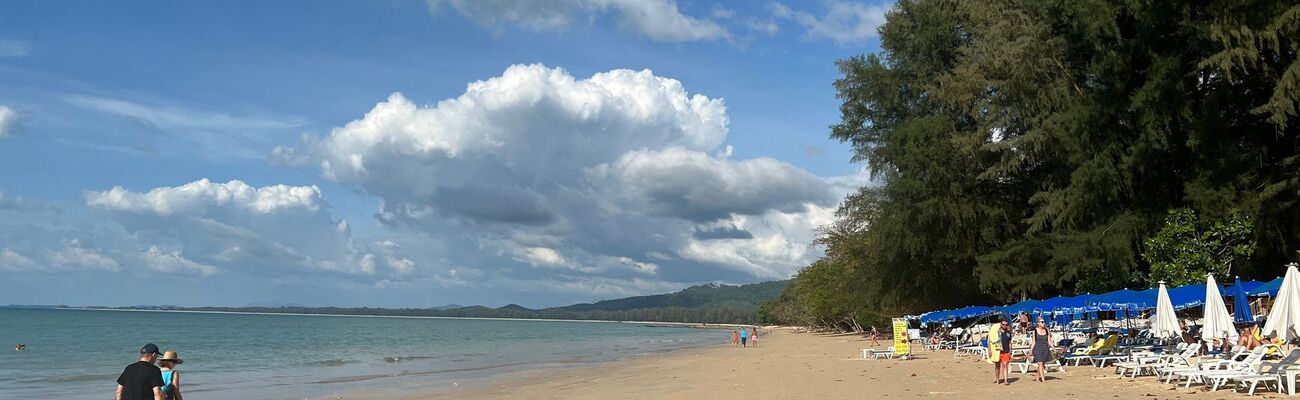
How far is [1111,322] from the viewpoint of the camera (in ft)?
103

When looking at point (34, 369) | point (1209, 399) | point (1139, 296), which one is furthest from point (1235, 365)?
point (34, 369)

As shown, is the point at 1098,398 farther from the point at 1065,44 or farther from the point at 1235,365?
the point at 1065,44

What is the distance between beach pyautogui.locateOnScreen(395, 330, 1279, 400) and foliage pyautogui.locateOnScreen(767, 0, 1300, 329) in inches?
183

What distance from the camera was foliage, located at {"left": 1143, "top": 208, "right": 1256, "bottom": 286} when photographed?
2000 cm

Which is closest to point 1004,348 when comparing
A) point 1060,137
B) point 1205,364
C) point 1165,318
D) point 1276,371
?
point 1205,364

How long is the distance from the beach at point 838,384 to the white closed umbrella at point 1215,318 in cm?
122

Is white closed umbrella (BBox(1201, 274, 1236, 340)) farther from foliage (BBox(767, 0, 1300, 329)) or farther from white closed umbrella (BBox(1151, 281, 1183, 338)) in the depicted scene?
foliage (BBox(767, 0, 1300, 329))

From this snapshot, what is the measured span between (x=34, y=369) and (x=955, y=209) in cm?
3416

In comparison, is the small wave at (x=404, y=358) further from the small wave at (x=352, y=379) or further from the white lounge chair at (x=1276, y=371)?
the white lounge chair at (x=1276, y=371)

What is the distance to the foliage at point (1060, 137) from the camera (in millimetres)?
20484

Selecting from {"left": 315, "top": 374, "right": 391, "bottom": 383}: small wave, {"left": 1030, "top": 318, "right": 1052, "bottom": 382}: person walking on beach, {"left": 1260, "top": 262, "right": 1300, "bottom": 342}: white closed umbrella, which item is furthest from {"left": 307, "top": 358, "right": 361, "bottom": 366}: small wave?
{"left": 1260, "top": 262, "right": 1300, "bottom": 342}: white closed umbrella

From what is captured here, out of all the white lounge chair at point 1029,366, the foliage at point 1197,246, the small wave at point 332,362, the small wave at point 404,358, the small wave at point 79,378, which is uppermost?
the foliage at point 1197,246

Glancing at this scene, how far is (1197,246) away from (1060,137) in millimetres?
4428

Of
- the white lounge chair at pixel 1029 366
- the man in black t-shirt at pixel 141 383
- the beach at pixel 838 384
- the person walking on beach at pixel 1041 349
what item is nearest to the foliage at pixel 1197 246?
the white lounge chair at pixel 1029 366
